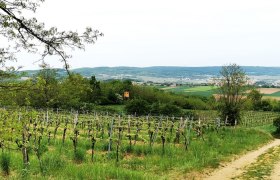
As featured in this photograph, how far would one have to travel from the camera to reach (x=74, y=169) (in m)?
11.9

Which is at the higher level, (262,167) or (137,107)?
(262,167)

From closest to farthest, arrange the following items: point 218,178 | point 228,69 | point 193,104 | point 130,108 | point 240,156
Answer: point 218,178, point 240,156, point 228,69, point 130,108, point 193,104

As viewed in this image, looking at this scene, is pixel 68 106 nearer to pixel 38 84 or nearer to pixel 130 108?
pixel 130 108

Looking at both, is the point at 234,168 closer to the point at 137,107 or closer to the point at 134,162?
the point at 134,162

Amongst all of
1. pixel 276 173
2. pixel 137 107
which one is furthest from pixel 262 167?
pixel 137 107

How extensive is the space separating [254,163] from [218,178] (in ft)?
12.2

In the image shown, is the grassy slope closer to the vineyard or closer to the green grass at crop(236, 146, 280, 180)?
the vineyard

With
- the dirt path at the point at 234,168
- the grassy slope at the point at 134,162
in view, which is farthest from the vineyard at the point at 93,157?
the dirt path at the point at 234,168

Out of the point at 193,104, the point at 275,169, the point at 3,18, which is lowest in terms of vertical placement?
the point at 193,104

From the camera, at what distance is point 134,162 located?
48.3ft

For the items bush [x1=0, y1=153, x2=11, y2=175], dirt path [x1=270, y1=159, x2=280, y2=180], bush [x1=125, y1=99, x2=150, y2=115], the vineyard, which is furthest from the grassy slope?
bush [x1=125, y1=99, x2=150, y2=115]

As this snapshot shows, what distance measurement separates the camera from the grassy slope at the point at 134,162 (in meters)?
11.6

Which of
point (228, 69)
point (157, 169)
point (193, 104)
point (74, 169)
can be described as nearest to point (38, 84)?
point (74, 169)

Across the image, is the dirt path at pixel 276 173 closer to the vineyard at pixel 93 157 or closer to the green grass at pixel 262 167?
the green grass at pixel 262 167
